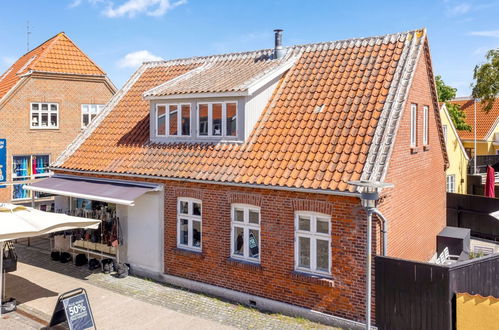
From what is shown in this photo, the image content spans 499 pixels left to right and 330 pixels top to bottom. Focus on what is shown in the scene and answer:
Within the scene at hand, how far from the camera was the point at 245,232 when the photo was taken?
11555mm

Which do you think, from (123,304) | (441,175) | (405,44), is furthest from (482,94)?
(123,304)

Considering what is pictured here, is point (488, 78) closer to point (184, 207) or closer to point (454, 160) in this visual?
point (454, 160)

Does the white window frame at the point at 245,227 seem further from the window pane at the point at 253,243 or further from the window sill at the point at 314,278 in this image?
the window sill at the point at 314,278

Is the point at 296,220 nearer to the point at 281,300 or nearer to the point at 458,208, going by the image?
the point at 281,300

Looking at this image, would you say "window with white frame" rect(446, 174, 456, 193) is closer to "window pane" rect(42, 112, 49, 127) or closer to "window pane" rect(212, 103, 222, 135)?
"window pane" rect(212, 103, 222, 135)

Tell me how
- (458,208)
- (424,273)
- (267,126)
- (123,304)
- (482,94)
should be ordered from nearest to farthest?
Result: (424,273) → (123,304) → (267,126) → (458,208) → (482,94)

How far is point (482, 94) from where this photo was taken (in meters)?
33.1

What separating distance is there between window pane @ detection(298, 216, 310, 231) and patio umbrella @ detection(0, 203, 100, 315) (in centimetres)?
573

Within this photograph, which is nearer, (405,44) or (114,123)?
(405,44)

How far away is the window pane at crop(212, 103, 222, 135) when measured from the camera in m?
12.9

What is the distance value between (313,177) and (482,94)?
28.3m

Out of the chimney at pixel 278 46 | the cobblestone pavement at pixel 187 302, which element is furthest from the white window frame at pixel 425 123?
the cobblestone pavement at pixel 187 302

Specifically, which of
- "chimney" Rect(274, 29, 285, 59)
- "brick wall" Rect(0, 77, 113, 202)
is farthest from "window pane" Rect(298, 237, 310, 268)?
"brick wall" Rect(0, 77, 113, 202)

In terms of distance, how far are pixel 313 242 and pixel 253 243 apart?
1.78 m
